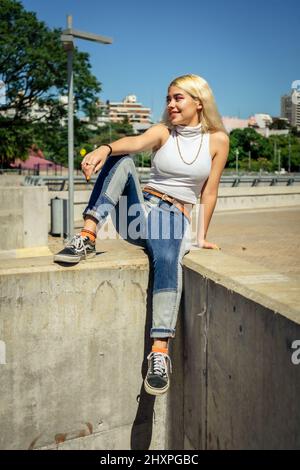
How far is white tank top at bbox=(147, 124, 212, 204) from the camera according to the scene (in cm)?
335

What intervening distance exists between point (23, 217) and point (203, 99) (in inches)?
283

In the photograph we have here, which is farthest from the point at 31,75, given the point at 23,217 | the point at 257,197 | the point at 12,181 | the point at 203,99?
the point at 203,99

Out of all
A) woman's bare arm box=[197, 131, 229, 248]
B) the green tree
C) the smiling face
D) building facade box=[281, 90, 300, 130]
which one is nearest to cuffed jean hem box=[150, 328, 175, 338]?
woman's bare arm box=[197, 131, 229, 248]

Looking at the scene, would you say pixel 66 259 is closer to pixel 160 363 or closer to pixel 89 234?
pixel 89 234

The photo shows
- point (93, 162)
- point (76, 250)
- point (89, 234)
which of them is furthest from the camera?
point (89, 234)

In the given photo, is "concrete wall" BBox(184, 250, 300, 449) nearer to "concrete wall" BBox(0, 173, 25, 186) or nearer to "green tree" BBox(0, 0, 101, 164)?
"concrete wall" BBox(0, 173, 25, 186)

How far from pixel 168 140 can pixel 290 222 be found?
46.1 feet

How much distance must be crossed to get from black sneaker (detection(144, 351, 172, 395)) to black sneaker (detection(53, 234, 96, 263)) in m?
0.84

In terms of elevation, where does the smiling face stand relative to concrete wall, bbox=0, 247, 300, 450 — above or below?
above

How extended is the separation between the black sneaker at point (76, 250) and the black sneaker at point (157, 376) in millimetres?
841

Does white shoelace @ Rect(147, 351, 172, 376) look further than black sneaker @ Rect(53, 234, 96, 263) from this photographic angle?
No

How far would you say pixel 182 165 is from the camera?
3.33 meters

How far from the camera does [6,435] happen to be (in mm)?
2975
